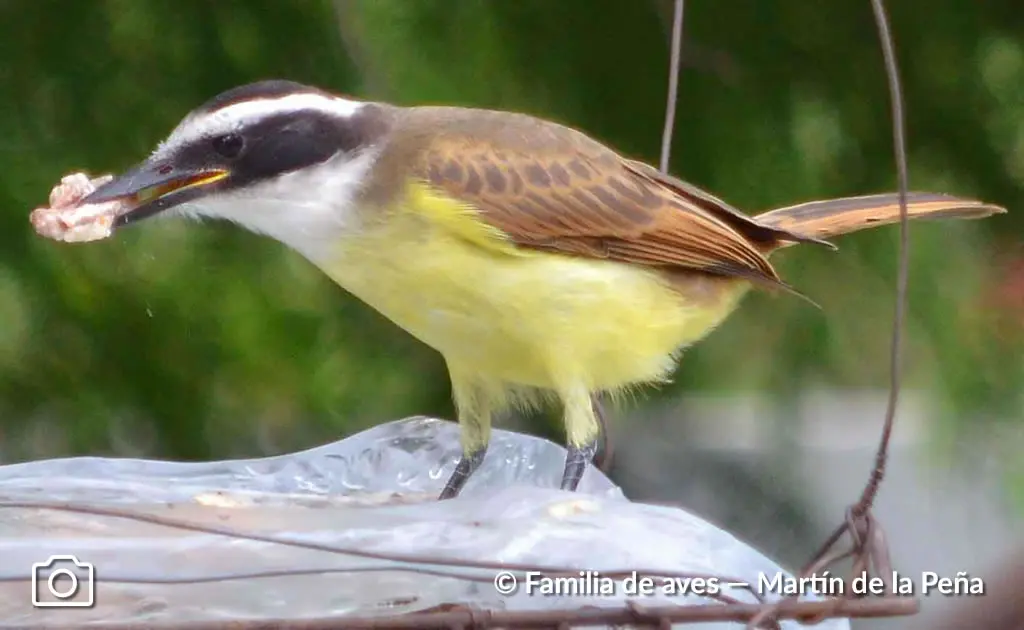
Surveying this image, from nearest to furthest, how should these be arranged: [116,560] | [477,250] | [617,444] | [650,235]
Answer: [116,560], [477,250], [650,235], [617,444]

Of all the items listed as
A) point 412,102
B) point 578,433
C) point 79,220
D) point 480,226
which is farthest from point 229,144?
point 412,102

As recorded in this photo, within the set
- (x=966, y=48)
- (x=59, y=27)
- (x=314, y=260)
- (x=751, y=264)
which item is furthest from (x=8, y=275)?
(x=966, y=48)

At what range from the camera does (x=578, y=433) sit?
62.1 inches

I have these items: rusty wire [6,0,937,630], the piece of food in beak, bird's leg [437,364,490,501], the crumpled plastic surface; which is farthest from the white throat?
rusty wire [6,0,937,630]

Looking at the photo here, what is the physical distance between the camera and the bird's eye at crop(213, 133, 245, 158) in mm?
1453

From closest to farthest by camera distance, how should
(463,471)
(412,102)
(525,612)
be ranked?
(525,612)
(463,471)
(412,102)

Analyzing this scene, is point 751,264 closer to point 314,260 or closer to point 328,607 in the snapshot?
point 314,260

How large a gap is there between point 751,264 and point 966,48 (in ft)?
2.37

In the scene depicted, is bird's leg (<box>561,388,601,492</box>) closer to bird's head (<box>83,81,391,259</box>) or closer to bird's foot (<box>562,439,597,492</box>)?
bird's foot (<box>562,439,597,492</box>)

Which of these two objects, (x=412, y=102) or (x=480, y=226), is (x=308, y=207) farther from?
(x=412, y=102)

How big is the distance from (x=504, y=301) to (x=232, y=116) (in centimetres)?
36

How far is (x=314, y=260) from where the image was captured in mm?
1565

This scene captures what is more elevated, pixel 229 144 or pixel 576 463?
pixel 229 144

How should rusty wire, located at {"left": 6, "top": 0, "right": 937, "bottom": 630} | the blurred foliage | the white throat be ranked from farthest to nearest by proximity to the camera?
the blurred foliage < the white throat < rusty wire, located at {"left": 6, "top": 0, "right": 937, "bottom": 630}
